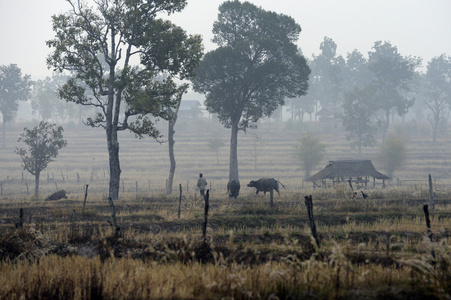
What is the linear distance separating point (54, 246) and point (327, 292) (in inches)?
350

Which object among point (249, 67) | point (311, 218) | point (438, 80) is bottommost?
point (311, 218)

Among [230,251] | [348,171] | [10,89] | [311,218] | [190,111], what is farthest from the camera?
[190,111]

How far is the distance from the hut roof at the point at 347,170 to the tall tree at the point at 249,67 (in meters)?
9.52

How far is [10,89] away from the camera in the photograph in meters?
104

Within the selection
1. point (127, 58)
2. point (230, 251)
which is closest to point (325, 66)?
point (127, 58)

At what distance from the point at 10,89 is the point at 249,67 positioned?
7913 cm

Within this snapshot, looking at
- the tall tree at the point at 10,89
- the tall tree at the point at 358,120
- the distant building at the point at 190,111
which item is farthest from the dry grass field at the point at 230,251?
the distant building at the point at 190,111

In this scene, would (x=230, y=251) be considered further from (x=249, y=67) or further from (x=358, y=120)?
(x=358, y=120)

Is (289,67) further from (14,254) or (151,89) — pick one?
(14,254)

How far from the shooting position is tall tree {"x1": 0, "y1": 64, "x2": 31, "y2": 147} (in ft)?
330

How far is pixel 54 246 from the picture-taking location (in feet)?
42.5

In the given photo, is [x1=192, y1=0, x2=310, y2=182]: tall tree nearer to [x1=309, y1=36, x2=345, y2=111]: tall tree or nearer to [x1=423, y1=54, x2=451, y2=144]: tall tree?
[x1=423, y1=54, x2=451, y2=144]: tall tree

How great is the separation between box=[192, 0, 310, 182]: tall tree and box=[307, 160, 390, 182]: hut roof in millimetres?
9519

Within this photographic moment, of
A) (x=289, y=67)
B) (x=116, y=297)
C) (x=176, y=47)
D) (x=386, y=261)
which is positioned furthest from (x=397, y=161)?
(x=116, y=297)
